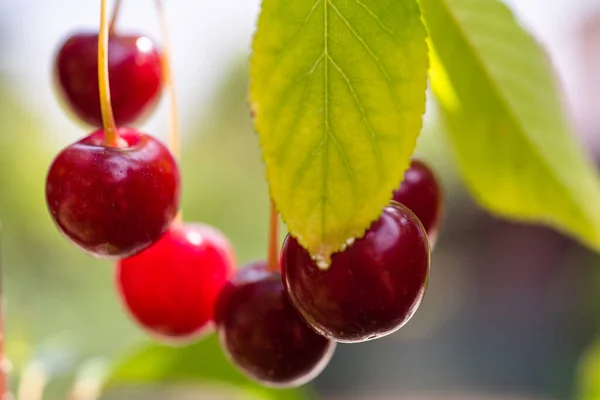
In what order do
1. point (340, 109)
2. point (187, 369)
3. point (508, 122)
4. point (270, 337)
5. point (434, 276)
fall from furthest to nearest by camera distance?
point (434, 276) → point (187, 369) → point (508, 122) → point (270, 337) → point (340, 109)

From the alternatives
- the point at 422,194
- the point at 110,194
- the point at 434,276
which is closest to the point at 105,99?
the point at 110,194

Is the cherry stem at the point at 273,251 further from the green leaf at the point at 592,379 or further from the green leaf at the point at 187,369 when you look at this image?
the green leaf at the point at 592,379

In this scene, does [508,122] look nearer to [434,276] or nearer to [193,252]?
[193,252]

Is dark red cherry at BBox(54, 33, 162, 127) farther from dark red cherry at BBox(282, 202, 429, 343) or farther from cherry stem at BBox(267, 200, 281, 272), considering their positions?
dark red cherry at BBox(282, 202, 429, 343)

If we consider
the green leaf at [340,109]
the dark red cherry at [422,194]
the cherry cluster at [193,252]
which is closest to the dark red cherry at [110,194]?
the cherry cluster at [193,252]

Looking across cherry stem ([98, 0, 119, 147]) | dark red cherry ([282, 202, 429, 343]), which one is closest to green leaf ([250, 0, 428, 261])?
dark red cherry ([282, 202, 429, 343])

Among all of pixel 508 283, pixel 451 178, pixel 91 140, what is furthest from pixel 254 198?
pixel 91 140
